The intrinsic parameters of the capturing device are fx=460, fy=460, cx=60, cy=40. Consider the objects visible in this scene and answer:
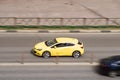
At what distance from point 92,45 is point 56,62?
19.4 ft

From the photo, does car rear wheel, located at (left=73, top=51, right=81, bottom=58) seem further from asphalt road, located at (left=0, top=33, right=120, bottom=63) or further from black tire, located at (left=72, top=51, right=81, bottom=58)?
asphalt road, located at (left=0, top=33, right=120, bottom=63)

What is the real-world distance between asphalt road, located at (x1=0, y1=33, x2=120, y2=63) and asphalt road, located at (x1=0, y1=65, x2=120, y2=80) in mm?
1727

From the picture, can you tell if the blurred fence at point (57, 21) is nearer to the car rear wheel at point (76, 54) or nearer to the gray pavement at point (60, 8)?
the gray pavement at point (60, 8)

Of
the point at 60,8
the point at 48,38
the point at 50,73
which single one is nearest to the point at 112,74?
the point at 50,73

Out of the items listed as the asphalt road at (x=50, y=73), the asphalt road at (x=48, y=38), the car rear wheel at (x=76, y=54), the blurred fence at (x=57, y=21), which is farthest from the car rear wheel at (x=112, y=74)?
the blurred fence at (x=57, y=21)

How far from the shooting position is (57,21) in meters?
46.0

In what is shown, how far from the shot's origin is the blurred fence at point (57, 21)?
44.9 meters

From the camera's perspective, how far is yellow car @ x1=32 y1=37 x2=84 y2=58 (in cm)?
3469

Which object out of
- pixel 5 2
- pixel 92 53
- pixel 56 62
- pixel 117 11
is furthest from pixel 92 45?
pixel 5 2

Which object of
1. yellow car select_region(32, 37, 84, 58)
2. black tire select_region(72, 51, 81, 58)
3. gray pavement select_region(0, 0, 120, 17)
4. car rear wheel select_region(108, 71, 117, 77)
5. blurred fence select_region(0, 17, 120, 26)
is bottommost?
car rear wheel select_region(108, 71, 117, 77)

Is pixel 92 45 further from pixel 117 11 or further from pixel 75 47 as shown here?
pixel 117 11

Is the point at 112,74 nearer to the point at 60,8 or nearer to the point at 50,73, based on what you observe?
the point at 50,73

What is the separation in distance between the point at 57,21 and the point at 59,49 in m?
11.4

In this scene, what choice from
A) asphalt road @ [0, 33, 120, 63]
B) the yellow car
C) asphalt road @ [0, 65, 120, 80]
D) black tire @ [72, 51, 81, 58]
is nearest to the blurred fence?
asphalt road @ [0, 33, 120, 63]
